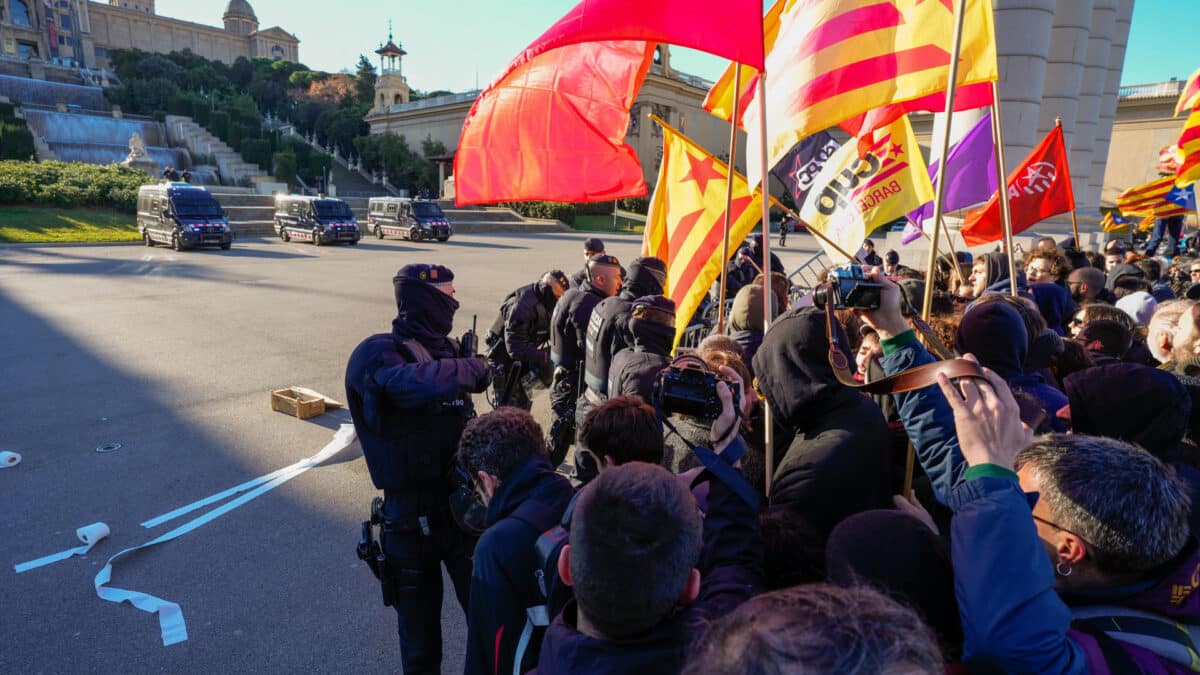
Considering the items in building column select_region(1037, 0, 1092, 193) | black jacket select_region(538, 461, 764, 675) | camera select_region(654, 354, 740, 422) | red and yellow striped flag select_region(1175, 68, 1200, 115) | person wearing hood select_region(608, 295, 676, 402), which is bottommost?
black jacket select_region(538, 461, 764, 675)

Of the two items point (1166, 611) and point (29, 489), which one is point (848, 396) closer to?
point (1166, 611)

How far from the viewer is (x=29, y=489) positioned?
4.82 metres

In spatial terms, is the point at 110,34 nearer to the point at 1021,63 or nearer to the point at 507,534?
the point at 1021,63

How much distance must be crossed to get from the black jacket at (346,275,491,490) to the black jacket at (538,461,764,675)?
1.41m

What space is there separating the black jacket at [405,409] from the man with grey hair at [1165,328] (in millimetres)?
3392

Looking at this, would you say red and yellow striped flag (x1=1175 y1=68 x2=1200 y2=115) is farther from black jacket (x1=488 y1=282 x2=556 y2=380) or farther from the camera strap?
the camera strap

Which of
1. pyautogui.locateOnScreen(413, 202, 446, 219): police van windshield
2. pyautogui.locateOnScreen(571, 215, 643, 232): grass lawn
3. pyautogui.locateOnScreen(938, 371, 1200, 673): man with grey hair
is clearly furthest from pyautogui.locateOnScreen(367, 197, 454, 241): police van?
pyautogui.locateOnScreen(938, 371, 1200, 673): man with grey hair

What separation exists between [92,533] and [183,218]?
2192cm

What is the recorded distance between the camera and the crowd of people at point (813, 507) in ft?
3.78

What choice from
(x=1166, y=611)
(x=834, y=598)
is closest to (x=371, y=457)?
(x=834, y=598)

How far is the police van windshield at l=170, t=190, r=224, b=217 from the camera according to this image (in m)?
22.6

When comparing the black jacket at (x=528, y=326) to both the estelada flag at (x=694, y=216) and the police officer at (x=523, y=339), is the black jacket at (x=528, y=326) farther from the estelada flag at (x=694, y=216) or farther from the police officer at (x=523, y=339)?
the estelada flag at (x=694, y=216)

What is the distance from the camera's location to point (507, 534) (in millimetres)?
1905

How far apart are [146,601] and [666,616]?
3.44m
